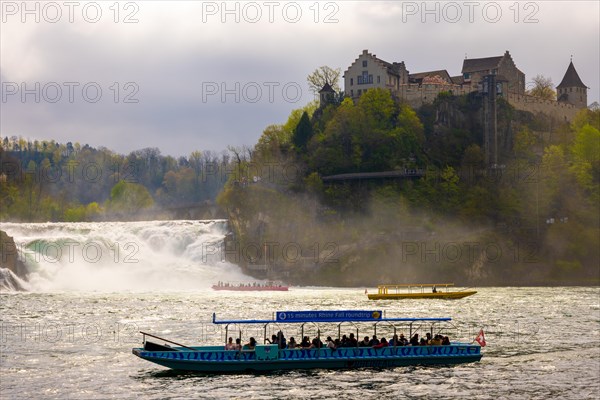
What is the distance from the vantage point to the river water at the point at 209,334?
57.9 meters

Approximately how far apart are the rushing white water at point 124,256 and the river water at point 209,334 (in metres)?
0.40

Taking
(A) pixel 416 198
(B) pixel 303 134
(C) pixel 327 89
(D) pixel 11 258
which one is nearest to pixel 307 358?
(D) pixel 11 258

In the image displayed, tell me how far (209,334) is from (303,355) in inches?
753

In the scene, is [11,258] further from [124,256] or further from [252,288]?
[252,288]

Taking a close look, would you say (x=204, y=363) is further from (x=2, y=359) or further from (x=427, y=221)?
(x=427, y=221)

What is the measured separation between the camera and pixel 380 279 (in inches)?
6348

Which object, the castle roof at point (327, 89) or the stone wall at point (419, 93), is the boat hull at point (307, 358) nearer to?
the stone wall at point (419, 93)

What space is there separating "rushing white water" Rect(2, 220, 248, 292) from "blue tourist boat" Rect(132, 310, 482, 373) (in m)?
81.7

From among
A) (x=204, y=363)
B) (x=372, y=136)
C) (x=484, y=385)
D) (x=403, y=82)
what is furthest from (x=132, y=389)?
(x=403, y=82)

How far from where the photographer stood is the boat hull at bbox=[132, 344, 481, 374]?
62.8 metres

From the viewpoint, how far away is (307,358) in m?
64.4

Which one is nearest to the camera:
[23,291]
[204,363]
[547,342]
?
[204,363]

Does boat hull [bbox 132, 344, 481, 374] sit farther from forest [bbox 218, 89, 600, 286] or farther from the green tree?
the green tree

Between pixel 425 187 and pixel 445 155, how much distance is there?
1294cm
